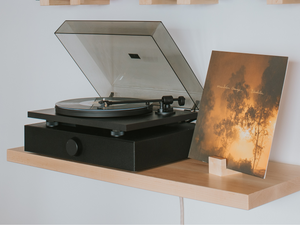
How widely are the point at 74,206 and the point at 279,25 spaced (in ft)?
4.06

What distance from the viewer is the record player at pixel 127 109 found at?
1105 mm

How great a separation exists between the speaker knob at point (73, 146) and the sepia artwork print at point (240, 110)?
0.32m

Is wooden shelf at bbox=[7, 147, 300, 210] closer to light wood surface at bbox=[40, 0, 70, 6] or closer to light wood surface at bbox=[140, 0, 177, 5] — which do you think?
light wood surface at bbox=[140, 0, 177, 5]

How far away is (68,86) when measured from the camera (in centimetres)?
A: 185

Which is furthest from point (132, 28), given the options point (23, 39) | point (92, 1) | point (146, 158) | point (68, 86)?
point (23, 39)

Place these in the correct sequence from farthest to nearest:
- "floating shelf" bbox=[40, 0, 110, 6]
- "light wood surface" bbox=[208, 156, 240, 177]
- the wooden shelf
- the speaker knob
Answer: "floating shelf" bbox=[40, 0, 110, 6] < the speaker knob < "light wood surface" bbox=[208, 156, 240, 177] < the wooden shelf

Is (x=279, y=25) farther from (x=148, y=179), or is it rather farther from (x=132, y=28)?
(x=148, y=179)

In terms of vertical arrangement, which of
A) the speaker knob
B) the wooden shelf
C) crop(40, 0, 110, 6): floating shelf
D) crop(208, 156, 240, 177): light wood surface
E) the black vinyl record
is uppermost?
crop(40, 0, 110, 6): floating shelf

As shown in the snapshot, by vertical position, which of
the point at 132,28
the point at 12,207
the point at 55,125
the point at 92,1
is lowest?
the point at 12,207

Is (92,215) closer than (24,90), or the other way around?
(92,215)

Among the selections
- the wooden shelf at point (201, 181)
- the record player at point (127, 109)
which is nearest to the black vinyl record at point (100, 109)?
the record player at point (127, 109)

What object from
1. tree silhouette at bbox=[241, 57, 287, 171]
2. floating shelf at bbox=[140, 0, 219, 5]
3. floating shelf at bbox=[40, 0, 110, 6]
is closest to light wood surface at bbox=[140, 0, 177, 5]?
floating shelf at bbox=[140, 0, 219, 5]

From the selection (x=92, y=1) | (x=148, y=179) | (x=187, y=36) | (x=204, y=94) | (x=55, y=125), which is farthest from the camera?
(x=92, y=1)

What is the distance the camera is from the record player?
1105mm
